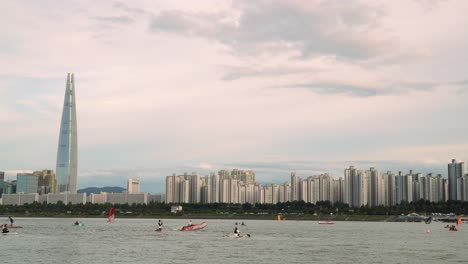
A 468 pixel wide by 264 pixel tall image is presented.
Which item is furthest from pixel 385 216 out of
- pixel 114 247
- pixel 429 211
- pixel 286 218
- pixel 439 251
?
pixel 114 247

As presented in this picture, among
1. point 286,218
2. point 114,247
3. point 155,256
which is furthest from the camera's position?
point 286,218

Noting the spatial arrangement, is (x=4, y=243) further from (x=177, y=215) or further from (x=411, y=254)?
(x=177, y=215)

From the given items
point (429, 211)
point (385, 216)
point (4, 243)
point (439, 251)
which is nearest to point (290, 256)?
point (439, 251)

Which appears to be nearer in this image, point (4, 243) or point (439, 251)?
point (439, 251)

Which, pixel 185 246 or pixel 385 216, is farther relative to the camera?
pixel 385 216

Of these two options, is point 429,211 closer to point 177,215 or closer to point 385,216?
point 385,216

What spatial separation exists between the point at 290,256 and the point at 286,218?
143820 millimetres

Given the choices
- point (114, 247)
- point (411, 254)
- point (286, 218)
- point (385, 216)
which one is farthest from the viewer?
point (286, 218)

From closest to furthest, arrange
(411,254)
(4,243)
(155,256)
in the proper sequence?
(155,256) → (411,254) → (4,243)

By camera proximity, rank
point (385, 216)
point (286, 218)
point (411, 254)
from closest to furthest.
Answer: point (411, 254) < point (385, 216) < point (286, 218)

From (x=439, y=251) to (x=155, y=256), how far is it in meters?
28.6

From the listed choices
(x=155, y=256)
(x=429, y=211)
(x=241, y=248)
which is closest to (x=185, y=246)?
(x=241, y=248)

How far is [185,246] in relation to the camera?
197ft

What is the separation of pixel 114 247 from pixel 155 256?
10.3 meters
